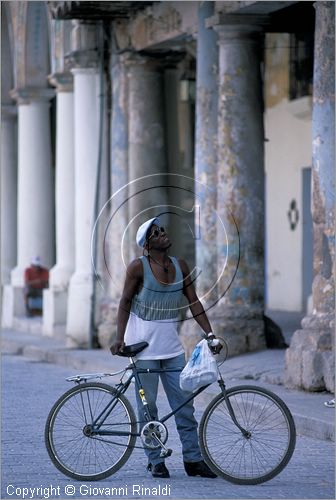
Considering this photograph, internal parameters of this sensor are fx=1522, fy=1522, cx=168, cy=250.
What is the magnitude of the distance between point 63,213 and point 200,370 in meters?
14.6

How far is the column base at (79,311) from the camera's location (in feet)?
69.9

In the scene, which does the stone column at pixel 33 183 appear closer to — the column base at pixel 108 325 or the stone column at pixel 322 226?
the column base at pixel 108 325

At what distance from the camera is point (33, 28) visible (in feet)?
84.5

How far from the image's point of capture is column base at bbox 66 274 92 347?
69.9ft

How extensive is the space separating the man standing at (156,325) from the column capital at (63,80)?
538 inches

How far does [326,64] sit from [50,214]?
13.8 metres

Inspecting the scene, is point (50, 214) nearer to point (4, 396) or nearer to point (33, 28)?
point (33, 28)

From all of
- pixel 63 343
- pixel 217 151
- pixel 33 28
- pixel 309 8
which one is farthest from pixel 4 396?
pixel 33 28

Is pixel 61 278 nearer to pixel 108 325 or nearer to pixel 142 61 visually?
pixel 108 325

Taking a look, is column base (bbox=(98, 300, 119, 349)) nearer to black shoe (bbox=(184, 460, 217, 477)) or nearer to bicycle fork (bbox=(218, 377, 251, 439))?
black shoe (bbox=(184, 460, 217, 477))

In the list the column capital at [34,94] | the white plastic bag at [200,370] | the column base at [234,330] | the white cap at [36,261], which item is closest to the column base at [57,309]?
the white cap at [36,261]

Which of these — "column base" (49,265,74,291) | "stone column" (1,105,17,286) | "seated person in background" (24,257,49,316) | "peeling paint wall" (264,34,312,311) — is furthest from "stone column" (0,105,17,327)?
"column base" (49,265,74,291)

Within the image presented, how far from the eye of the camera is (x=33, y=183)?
26.6 meters

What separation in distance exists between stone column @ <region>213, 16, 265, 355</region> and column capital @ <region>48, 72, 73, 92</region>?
629cm
